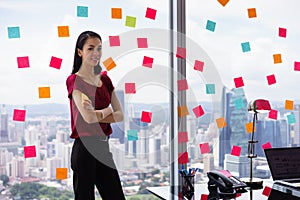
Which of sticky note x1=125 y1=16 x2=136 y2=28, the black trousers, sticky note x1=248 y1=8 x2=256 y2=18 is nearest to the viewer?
the black trousers

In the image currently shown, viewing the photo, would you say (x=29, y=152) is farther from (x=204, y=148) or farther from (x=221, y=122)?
(x=221, y=122)

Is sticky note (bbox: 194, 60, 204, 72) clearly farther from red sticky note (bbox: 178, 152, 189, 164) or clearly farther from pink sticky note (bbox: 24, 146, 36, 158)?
pink sticky note (bbox: 24, 146, 36, 158)

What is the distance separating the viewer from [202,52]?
3506 millimetres

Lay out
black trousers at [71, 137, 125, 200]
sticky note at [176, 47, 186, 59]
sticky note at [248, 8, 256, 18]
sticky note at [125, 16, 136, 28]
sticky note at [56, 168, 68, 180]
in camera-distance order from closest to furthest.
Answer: black trousers at [71, 137, 125, 200] → sticky note at [56, 168, 68, 180] → sticky note at [125, 16, 136, 28] → sticky note at [176, 47, 186, 59] → sticky note at [248, 8, 256, 18]

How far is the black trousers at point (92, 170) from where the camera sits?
2.85 m

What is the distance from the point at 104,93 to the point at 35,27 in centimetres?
68

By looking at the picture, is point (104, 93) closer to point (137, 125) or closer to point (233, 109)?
point (137, 125)

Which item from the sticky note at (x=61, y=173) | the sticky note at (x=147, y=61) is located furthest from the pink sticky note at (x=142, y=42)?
the sticky note at (x=61, y=173)

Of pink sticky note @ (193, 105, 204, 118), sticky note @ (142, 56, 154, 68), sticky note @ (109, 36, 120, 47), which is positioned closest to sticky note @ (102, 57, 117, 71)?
sticky note @ (109, 36, 120, 47)

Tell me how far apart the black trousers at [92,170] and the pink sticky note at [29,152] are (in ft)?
1.31

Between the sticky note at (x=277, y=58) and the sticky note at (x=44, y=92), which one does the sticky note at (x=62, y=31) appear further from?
the sticky note at (x=277, y=58)

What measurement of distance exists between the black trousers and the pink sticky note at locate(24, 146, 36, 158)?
0.40m

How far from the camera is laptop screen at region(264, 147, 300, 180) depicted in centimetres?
275

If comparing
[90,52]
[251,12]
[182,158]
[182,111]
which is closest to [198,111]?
[182,111]
